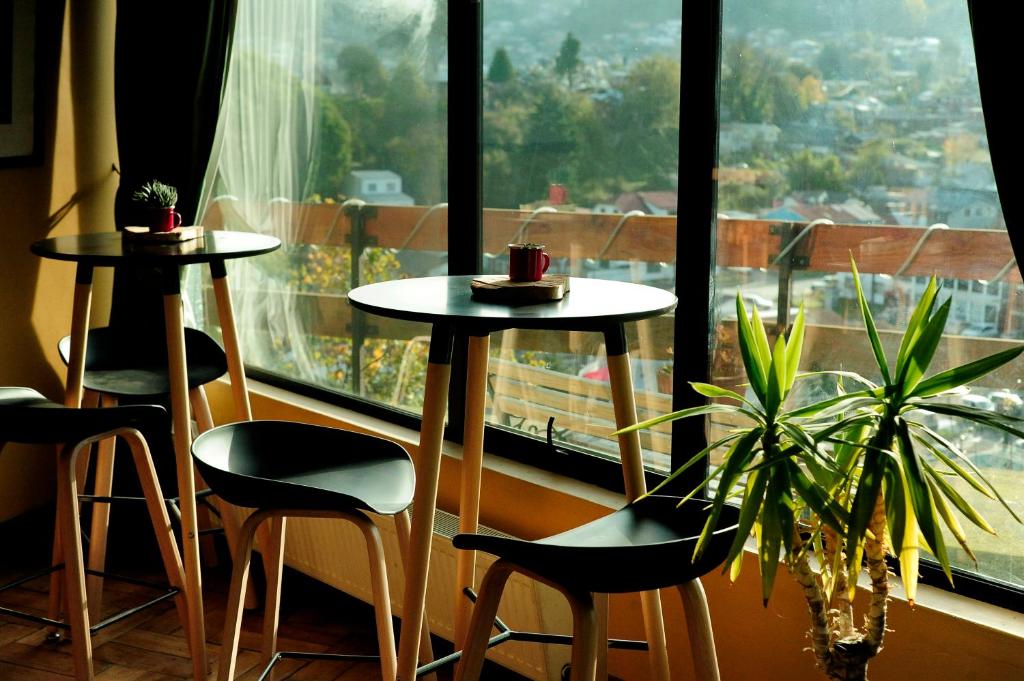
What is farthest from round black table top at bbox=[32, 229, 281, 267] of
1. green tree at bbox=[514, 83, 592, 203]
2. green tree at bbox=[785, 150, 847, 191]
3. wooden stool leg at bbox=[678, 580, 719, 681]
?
wooden stool leg at bbox=[678, 580, 719, 681]

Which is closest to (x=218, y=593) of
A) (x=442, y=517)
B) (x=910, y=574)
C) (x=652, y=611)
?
(x=442, y=517)

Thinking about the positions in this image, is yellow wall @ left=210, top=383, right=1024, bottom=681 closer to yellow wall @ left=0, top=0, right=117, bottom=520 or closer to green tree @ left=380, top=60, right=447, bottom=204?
green tree @ left=380, top=60, right=447, bottom=204

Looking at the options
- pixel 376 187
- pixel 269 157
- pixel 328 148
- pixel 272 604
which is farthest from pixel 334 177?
pixel 272 604

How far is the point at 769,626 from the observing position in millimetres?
2111

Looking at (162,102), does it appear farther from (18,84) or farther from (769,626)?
(769,626)

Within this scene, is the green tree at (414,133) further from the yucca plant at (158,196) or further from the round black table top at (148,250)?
the yucca plant at (158,196)

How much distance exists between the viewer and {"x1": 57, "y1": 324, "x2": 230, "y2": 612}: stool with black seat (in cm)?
270

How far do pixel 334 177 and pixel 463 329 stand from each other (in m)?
Answer: 1.47

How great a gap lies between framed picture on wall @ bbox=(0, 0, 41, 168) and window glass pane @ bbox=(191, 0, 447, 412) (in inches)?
22.2

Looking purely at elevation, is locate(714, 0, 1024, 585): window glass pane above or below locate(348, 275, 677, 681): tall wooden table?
above

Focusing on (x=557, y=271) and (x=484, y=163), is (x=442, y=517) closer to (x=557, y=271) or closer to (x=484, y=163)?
(x=557, y=271)

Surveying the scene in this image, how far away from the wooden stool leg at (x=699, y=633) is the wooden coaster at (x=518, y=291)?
0.56 meters

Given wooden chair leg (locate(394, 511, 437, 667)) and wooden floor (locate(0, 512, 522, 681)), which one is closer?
wooden chair leg (locate(394, 511, 437, 667))

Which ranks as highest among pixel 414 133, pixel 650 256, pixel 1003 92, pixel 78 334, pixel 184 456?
pixel 414 133
